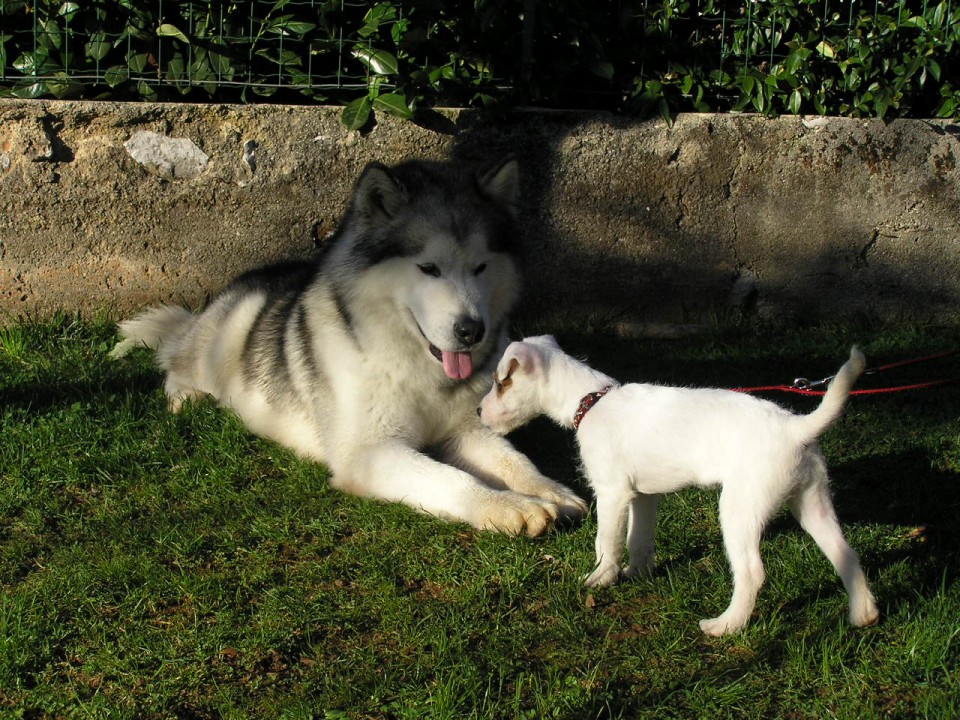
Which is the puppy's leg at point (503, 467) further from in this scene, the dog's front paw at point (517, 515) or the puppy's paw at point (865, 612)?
the puppy's paw at point (865, 612)

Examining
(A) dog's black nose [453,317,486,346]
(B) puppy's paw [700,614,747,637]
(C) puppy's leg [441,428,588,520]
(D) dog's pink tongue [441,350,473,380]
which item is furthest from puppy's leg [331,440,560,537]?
(B) puppy's paw [700,614,747,637]

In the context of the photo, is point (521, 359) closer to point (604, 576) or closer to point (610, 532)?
point (610, 532)

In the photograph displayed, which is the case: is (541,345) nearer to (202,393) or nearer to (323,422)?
(323,422)

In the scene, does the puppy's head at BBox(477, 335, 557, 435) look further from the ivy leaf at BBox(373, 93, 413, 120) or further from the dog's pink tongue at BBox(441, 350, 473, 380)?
the ivy leaf at BBox(373, 93, 413, 120)

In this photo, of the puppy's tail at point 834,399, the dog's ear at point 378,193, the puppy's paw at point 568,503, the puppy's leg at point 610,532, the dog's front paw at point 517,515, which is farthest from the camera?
the dog's ear at point 378,193

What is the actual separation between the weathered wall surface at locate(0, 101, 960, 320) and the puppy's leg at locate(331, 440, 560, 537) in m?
2.00

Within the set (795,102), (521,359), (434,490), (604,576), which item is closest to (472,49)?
(795,102)

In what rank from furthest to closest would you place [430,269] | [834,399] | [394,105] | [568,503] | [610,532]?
1. [394,105]
2. [430,269]
3. [568,503]
4. [610,532]
5. [834,399]

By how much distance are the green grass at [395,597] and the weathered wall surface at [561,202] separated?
4.23ft

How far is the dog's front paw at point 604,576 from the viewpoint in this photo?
332 cm

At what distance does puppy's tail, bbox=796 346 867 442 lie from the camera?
2.69 m

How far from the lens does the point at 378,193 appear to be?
428 centimetres

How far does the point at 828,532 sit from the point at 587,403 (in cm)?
80

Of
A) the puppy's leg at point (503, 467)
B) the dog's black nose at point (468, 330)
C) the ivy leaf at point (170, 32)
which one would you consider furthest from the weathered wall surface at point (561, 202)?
the dog's black nose at point (468, 330)
